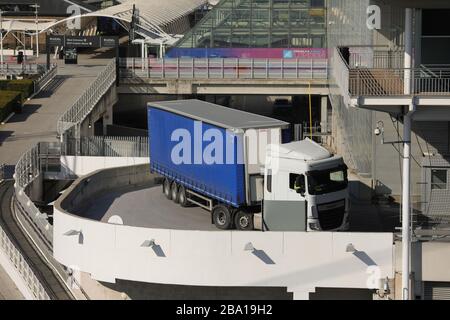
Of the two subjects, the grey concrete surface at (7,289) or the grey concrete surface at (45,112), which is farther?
the grey concrete surface at (45,112)

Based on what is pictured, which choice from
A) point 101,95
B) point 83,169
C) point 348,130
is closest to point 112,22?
point 101,95

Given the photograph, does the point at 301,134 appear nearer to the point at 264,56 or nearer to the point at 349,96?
the point at 264,56

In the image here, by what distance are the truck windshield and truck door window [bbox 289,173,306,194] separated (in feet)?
0.48

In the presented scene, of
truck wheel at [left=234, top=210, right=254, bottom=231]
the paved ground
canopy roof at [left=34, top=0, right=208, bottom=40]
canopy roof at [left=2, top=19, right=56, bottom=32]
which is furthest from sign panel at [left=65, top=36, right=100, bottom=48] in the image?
truck wheel at [left=234, top=210, right=254, bottom=231]

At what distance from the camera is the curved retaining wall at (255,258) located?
72.0 feet

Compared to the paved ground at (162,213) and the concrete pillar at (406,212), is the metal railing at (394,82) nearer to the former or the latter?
the concrete pillar at (406,212)

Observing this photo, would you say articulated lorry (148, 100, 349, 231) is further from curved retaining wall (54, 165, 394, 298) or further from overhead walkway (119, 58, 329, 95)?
overhead walkway (119, 58, 329, 95)

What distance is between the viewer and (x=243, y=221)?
976 inches

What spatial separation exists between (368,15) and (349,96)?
515cm

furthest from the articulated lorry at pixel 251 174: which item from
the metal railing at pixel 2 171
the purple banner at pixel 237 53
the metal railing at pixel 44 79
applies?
the purple banner at pixel 237 53

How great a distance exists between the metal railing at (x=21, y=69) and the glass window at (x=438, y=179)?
131 ft

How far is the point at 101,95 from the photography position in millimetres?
52062

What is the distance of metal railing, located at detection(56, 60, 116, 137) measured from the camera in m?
43.7

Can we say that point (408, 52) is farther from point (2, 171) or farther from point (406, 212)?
point (2, 171)
